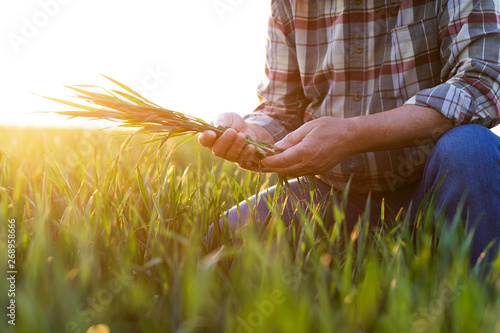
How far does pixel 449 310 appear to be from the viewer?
71 centimetres

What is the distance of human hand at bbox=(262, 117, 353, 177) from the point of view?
4.06 ft

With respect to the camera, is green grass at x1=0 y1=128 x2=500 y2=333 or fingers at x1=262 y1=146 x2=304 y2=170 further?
fingers at x1=262 y1=146 x2=304 y2=170

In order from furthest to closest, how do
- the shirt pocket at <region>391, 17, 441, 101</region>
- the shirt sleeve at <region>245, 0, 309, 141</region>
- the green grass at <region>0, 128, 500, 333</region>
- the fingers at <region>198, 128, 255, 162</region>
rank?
1. the shirt sleeve at <region>245, 0, 309, 141</region>
2. the shirt pocket at <region>391, 17, 441, 101</region>
3. the fingers at <region>198, 128, 255, 162</region>
4. the green grass at <region>0, 128, 500, 333</region>

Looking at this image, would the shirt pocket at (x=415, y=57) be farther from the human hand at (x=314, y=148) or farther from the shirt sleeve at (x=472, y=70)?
the human hand at (x=314, y=148)

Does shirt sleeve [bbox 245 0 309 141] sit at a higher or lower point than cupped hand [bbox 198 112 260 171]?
higher

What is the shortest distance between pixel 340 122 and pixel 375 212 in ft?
1.38

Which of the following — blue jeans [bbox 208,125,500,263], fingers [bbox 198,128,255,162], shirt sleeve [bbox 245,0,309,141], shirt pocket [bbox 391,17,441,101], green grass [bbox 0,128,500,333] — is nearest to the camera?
green grass [bbox 0,128,500,333]

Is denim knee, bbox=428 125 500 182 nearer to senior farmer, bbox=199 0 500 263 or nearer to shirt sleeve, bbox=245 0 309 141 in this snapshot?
senior farmer, bbox=199 0 500 263

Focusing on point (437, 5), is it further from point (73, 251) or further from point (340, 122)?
point (73, 251)

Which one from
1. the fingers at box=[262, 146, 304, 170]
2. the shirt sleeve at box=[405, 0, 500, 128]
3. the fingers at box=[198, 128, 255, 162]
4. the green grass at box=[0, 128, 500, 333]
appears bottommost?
the green grass at box=[0, 128, 500, 333]

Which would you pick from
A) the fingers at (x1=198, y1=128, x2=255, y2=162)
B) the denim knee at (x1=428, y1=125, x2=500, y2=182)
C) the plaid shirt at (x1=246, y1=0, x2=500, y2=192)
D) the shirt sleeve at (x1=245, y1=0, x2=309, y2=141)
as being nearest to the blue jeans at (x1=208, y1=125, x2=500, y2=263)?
the denim knee at (x1=428, y1=125, x2=500, y2=182)

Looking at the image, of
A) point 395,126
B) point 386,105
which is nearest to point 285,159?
point 395,126

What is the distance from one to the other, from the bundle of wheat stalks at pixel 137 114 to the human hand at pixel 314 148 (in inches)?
8.2

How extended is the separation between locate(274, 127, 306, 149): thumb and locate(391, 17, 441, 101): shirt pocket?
41 cm
